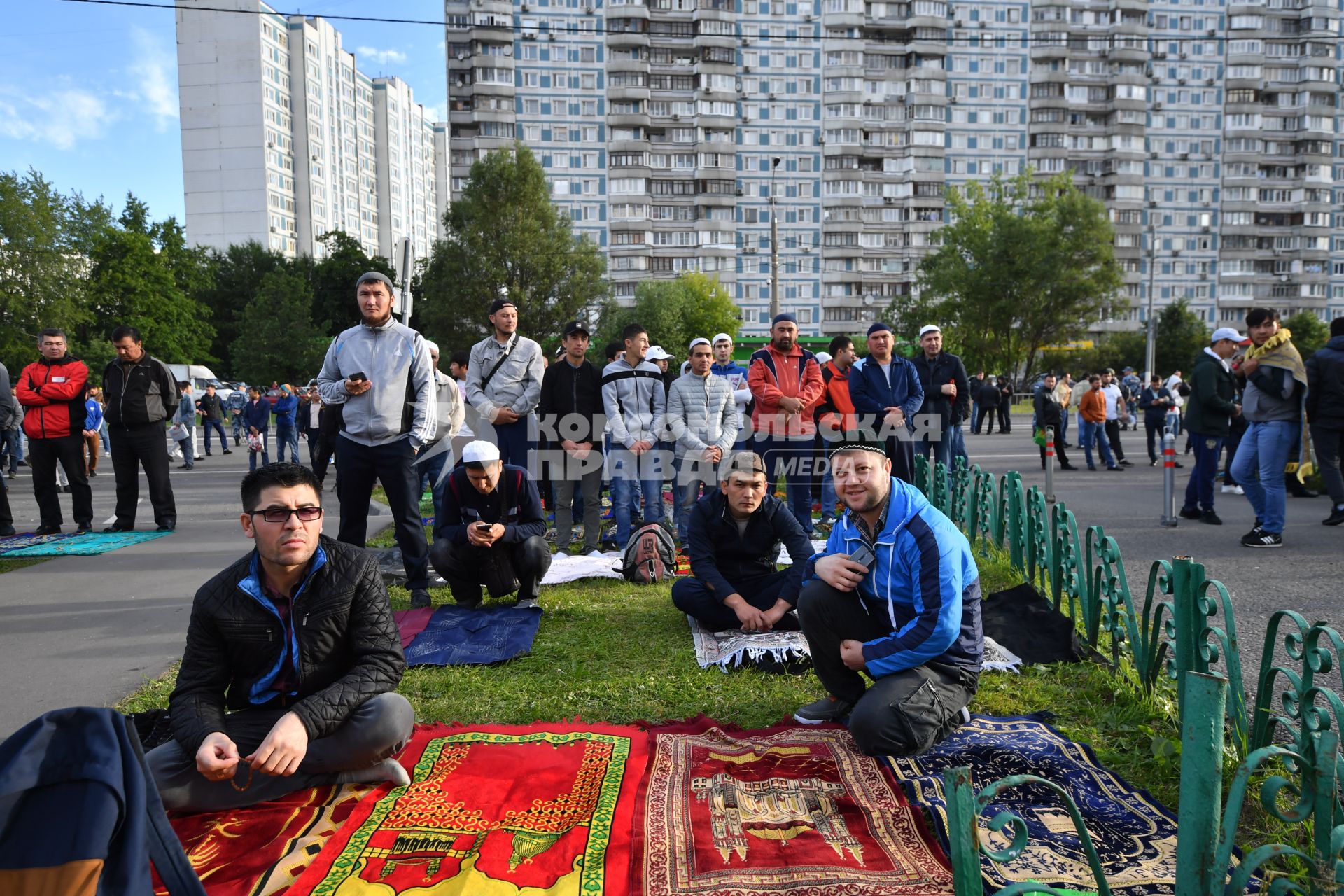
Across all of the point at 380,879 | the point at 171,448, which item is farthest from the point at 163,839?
the point at 171,448

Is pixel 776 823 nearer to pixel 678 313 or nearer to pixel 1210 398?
pixel 1210 398

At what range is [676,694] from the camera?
433 cm


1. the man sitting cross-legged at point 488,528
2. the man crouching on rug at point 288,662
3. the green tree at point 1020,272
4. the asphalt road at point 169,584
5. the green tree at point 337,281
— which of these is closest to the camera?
the man crouching on rug at point 288,662

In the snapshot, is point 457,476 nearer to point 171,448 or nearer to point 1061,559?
point 1061,559

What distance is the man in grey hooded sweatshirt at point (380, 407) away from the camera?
586 cm

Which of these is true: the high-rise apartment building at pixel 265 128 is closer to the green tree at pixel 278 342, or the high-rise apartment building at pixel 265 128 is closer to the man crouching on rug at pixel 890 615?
the green tree at pixel 278 342

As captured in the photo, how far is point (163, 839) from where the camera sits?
1.79 metres

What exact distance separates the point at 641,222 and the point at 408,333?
215 feet

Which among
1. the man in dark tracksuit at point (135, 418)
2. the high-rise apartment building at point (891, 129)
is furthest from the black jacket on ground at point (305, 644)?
the high-rise apartment building at point (891, 129)

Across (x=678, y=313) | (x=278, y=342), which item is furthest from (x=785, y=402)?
(x=678, y=313)

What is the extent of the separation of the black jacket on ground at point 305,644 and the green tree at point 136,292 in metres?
48.8

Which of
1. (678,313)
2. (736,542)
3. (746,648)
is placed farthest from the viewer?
(678,313)

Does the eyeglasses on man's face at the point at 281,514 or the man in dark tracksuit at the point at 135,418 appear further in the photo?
the man in dark tracksuit at the point at 135,418

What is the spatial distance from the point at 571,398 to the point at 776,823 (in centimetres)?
573
